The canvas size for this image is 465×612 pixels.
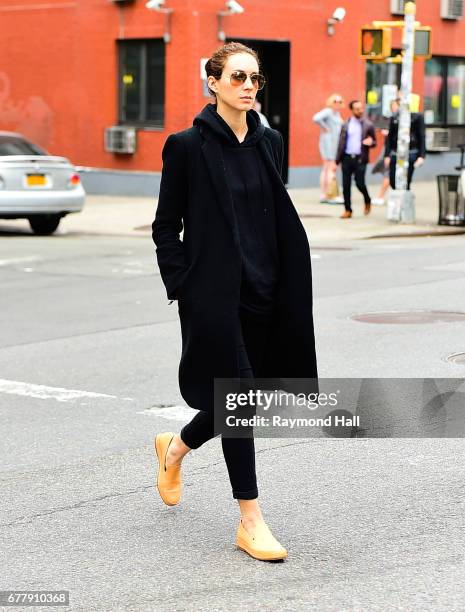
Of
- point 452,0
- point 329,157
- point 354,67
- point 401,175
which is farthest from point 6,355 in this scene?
point 452,0

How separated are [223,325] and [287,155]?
75.4 feet

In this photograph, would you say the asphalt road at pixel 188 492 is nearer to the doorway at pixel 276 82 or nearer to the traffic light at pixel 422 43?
the traffic light at pixel 422 43

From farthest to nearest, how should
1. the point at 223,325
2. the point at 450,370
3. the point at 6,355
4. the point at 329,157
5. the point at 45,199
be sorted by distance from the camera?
1. the point at 329,157
2. the point at 45,199
3. the point at 6,355
4. the point at 450,370
5. the point at 223,325

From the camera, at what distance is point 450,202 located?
68.9ft

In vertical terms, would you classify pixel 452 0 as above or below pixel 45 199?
above

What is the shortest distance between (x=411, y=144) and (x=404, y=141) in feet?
2.76

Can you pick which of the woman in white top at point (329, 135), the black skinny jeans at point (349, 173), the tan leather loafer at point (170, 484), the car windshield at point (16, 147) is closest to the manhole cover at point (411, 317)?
the tan leather loafer at point (170, 484)

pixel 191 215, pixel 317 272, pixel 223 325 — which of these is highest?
pixel 191 215

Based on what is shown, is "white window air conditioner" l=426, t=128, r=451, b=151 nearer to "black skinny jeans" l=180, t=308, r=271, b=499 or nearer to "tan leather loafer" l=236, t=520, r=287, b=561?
"black skinny jeans" l=180, t=308, r=271, b=499

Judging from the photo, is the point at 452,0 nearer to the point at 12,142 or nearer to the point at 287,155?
the point at 287,155

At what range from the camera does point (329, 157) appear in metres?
24.2

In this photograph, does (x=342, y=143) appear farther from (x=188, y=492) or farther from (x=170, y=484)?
(x=170, y=484)

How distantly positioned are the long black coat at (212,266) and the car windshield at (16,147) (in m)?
15.4

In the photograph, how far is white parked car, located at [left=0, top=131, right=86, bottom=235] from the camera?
1972 cm
